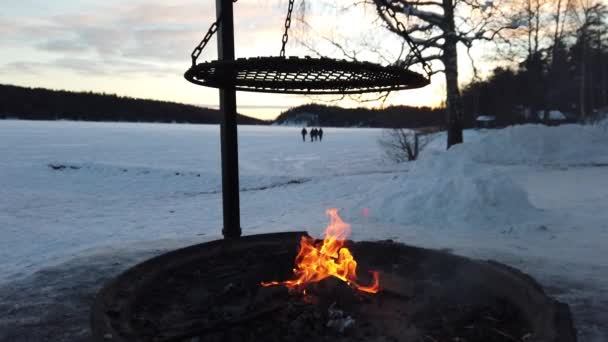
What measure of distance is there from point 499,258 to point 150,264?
144 inches

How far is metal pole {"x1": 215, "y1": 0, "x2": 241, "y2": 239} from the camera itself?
12.8ft

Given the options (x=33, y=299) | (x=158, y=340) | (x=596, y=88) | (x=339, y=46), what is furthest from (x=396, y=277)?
(x=596, y=88)

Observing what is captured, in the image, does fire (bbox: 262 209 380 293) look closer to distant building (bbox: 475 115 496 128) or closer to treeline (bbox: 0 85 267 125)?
distant building (bbox: 475 115 496 128)

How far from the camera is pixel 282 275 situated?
3723 mm

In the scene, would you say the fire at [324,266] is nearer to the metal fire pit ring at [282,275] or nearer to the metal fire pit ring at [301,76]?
the metal fire pit ring at [282,275]

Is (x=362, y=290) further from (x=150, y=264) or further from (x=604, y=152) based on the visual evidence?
(x=604, y=152)

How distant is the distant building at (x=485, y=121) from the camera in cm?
3794

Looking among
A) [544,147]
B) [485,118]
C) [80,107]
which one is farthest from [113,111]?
[544,147]

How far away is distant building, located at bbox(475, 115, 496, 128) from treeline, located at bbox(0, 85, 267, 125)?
113 ft

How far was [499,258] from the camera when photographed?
5000 millimetres

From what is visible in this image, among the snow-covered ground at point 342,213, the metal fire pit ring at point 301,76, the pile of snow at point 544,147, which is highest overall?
the metal fire pit ring at point 301,76

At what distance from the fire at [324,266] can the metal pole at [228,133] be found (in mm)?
762

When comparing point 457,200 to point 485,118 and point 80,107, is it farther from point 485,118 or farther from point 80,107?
point 80,107

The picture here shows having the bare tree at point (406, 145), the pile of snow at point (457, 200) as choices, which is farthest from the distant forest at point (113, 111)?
the pile of snow at point (457, 200)
